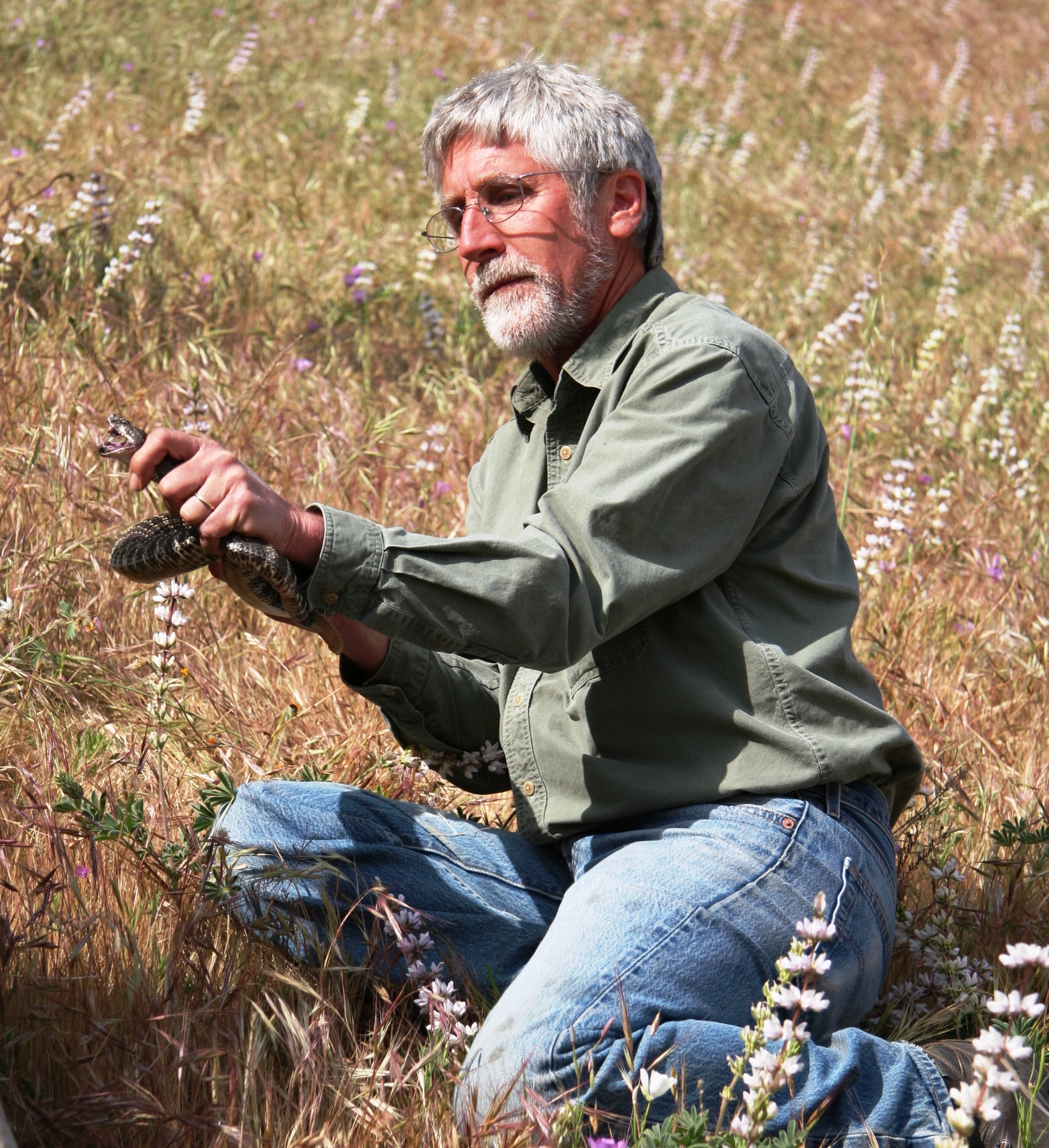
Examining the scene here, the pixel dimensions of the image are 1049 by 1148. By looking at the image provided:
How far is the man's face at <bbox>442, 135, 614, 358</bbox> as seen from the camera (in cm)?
241

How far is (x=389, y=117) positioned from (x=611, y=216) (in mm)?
6351

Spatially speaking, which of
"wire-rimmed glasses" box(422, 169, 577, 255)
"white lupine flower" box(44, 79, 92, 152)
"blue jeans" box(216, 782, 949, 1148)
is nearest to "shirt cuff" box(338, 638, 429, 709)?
"blue jeans" box(216, 782, 949, 1148)

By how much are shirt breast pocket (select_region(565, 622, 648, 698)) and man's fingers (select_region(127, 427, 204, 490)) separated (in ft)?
2.53

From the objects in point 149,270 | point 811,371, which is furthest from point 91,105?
point 811,371

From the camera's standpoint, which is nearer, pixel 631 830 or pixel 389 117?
pixel 631 830

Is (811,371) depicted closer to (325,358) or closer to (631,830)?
(325,358)

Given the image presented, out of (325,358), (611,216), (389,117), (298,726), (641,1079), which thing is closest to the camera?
(641,1079)

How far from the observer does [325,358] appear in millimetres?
4922

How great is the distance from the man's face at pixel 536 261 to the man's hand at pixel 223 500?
773 millimetres

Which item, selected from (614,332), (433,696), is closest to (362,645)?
(433,696)

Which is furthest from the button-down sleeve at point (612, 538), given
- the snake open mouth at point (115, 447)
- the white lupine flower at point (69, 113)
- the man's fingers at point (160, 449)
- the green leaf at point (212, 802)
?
the white lupine flower at point (69, 113)

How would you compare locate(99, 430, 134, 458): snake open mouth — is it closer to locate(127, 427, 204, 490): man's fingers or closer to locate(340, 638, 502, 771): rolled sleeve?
locate(127, 427, 204, 490): man's fingers

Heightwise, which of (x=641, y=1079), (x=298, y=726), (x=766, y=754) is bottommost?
(x=298, y=726)

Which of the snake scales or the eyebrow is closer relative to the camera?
the snake scales
